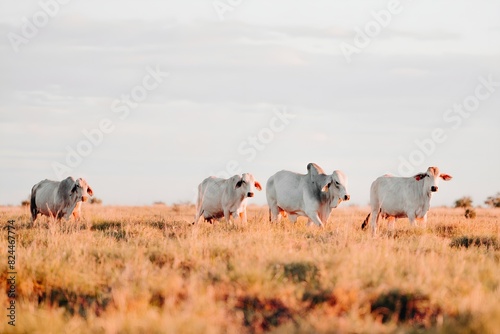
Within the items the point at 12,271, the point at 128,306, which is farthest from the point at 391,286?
the point at 12,271

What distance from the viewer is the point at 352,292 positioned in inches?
360

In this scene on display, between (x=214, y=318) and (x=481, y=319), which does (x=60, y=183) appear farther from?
(x=481, y=319)

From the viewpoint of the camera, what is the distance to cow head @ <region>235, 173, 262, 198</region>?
821 inches

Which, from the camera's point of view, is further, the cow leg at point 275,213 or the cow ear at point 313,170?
the cow leg at point 275,213

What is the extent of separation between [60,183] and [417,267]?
14801 mm

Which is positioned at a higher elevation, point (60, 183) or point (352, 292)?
point (60, 183)

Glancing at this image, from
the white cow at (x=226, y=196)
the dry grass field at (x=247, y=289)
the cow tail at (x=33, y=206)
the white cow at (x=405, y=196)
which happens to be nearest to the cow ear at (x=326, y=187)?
the white cow at (x=405, y=196)

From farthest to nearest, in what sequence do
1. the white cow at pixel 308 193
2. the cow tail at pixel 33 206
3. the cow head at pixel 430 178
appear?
the cow tail at pixel 33 206
the cow head at pixel 430 178
the white cow at pixel 308 193

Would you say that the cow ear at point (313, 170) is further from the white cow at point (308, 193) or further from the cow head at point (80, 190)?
the cow head at point (80, 190)

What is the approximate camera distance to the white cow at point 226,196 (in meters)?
21.0

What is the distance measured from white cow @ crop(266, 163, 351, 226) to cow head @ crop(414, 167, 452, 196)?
8.48ft

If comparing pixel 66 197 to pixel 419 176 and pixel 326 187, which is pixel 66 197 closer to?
pixel 326 187

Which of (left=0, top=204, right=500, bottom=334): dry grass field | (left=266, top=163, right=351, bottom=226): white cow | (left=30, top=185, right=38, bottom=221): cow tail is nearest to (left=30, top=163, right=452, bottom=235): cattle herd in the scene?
(left=266, top=163, right=351, bottom=226): white cow

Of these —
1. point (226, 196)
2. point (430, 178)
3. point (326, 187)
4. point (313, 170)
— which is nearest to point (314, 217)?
point (326, 187)
